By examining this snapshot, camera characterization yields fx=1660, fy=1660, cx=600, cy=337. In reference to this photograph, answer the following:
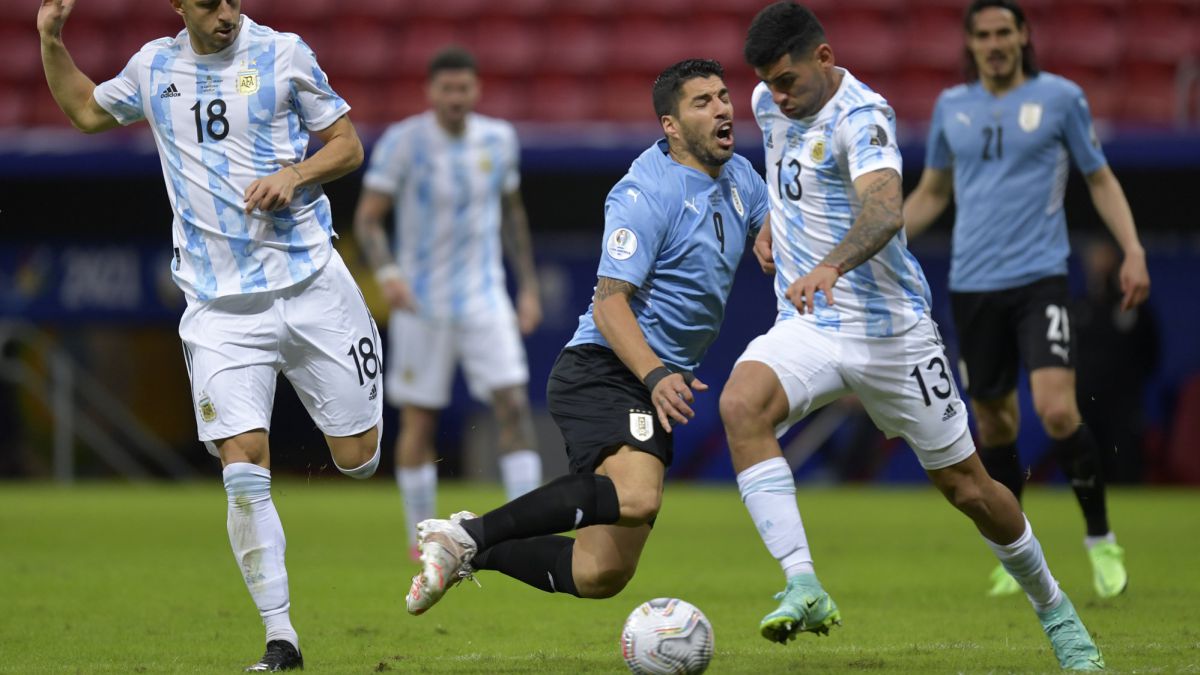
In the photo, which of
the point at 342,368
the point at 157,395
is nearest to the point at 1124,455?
the point at 157,395

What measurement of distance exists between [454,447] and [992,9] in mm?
8535

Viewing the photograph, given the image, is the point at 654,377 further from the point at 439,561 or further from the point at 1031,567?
the point at 1031,567

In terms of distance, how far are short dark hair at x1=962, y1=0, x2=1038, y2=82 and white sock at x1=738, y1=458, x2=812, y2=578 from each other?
3.27 m

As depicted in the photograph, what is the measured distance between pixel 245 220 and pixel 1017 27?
12.7 ft

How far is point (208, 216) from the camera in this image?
571 cm

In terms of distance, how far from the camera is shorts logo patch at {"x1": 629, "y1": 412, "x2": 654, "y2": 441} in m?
5.47

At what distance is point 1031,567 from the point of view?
17.5 ft

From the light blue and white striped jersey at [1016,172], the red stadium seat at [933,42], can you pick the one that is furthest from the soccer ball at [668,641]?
the red stadium seat at [933,42]

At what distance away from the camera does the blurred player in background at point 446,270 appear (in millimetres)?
9664

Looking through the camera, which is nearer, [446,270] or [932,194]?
[932,194]

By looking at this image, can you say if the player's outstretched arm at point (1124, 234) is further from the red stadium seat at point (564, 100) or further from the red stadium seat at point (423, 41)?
the red stadium seat at point (423, 41)

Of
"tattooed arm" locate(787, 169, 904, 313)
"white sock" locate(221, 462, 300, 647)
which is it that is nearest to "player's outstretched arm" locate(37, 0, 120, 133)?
"white sock" locate(221, 462, 300, 647)

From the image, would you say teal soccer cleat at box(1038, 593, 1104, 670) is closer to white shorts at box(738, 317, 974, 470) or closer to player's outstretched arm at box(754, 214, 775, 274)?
white shorts at box(738, 317, 974, 470)

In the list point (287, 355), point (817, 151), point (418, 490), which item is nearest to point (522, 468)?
point (418, 490)
